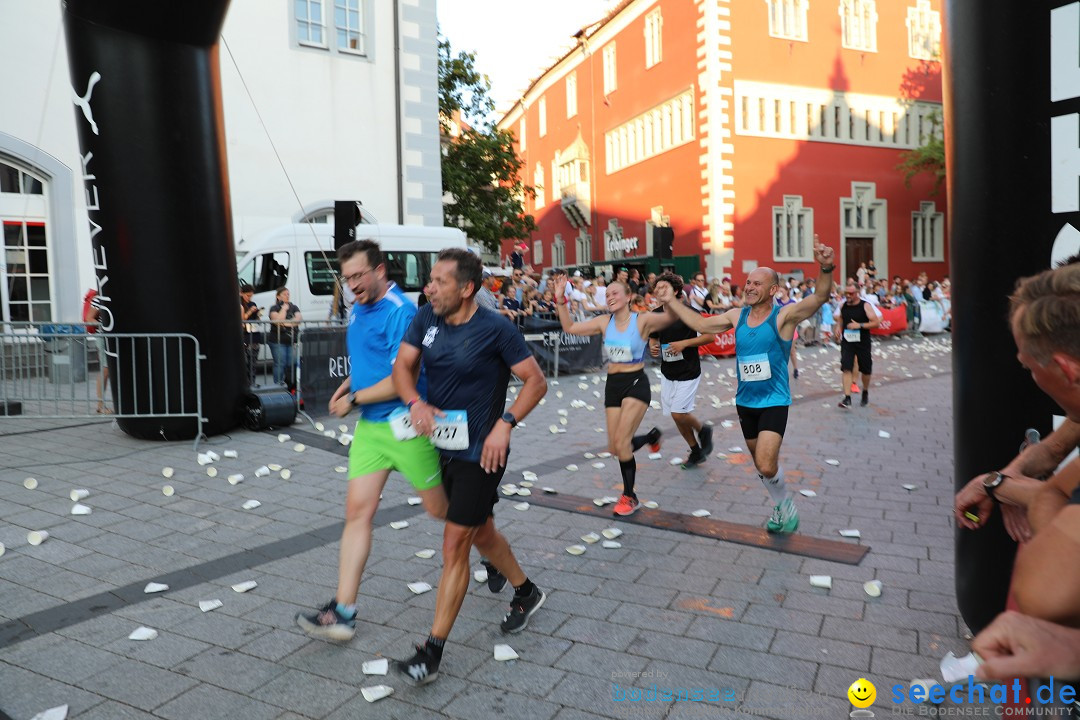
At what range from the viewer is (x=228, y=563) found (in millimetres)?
4867

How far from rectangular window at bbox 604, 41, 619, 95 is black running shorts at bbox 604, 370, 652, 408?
111 feet

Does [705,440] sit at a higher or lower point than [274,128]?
lower

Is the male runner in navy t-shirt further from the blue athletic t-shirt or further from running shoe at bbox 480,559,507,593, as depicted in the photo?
running shoe at bbox 480,559,507,593

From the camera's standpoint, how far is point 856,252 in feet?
112

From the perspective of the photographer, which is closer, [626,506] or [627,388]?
[626,506]

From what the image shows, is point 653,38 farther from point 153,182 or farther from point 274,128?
point 153,182

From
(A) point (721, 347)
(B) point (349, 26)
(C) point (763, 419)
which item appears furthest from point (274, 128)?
(C) point (763, 419)

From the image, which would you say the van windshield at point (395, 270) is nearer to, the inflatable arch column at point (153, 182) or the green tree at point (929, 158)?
the inflatable arch column at point (153, 182)

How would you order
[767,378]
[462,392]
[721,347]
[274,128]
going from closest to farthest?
[462,392]
[767,378]
[274,128]
[721,347]

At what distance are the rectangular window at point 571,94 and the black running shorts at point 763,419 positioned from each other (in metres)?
39.5

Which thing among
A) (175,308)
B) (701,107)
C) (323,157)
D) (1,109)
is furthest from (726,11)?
(175,308)

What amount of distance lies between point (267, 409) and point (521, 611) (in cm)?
599

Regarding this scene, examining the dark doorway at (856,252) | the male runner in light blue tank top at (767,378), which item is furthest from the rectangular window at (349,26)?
the dark doorway at (856,252)

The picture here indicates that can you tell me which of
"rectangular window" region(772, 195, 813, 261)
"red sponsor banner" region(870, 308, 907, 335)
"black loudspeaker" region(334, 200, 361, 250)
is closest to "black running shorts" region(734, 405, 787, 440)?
"black loudspeaker" region(334, 200, 361, 250)
